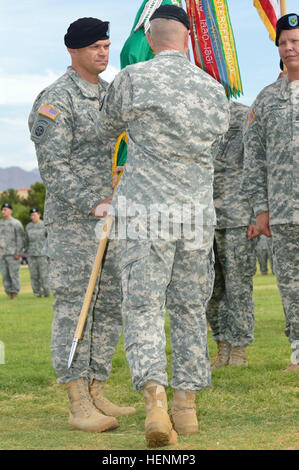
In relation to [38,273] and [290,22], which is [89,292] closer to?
[290,22]

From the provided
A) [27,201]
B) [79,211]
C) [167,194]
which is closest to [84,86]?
[79,211]

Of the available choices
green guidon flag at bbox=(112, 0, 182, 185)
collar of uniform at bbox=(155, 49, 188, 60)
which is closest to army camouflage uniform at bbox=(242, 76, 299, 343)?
green guidon flag at bbox=(112, 0, 182, 185)

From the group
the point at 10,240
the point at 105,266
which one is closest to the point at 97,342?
the point at 105,266

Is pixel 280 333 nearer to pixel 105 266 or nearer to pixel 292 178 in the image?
pixel 292 178

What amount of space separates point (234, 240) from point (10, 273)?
13590mm

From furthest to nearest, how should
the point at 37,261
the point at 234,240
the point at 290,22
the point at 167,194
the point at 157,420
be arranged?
the point at 37,261 → the point at 234,240 → the point at 290,22 → the point at 167,194 → the point at 157,420

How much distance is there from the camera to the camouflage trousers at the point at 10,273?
19.2 meters

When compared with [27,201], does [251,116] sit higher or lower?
lower

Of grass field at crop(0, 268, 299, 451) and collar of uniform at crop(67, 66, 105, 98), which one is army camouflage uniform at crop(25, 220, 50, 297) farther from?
collar of uniform at crop(67, 66, 105, 98)

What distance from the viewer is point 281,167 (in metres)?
5.69

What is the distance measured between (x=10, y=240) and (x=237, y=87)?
14.6 m

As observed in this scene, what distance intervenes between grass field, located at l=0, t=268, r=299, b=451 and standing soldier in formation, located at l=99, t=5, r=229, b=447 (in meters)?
0.35

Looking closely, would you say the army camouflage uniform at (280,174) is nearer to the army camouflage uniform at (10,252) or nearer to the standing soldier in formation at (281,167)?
the standing soldier in formation at (281,167)

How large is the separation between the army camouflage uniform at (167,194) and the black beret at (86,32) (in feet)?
2.85
